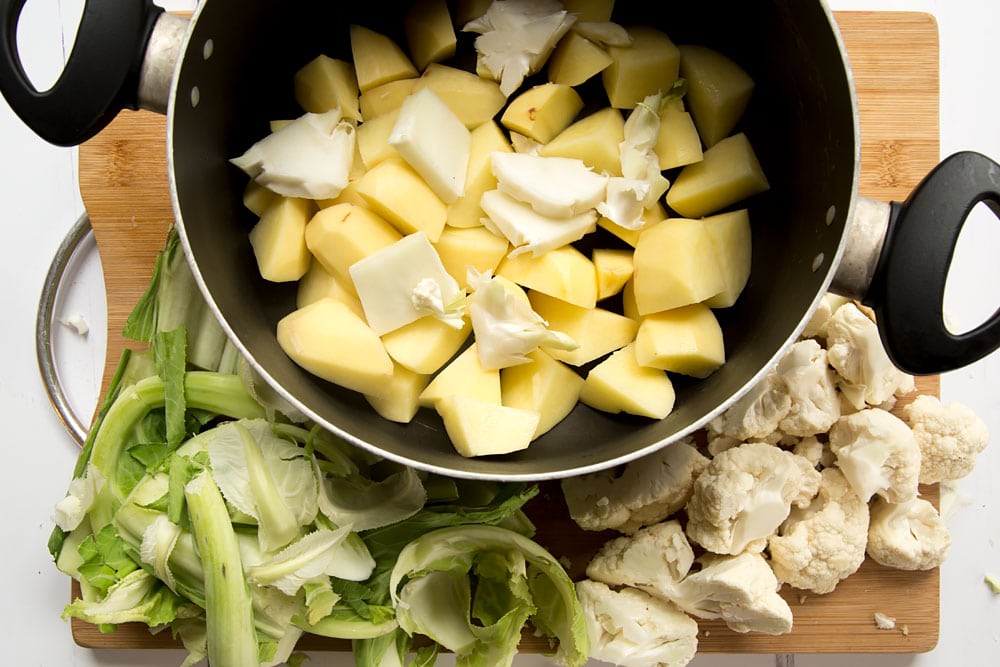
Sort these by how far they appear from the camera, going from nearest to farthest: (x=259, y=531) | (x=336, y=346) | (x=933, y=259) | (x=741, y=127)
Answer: (x=933, y=259) < (x=336, y=346) < (x=259, y=531) < (x=741, y=127)

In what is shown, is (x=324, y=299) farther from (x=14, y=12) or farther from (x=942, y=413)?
(x=942, y=413)

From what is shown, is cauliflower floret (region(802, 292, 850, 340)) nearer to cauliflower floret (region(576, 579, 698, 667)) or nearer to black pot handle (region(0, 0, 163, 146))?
cauliflower floret (region(576, 579, 698, 667))

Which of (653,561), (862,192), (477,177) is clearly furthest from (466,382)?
(862,192)

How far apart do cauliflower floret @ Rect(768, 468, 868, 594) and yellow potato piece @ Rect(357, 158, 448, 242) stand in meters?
0.75

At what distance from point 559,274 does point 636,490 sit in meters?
0.37

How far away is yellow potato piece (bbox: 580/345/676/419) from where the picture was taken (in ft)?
4.08

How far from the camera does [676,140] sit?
1316mm

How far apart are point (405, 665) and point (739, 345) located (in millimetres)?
789

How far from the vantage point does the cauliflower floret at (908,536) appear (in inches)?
54.0

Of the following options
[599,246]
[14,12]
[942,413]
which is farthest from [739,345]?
[14,12]

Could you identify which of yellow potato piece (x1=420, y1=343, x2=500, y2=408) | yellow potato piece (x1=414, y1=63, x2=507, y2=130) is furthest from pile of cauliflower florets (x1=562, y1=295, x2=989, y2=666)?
yellow potato piece (x1=414, y1=63, x2=507, y2=130)

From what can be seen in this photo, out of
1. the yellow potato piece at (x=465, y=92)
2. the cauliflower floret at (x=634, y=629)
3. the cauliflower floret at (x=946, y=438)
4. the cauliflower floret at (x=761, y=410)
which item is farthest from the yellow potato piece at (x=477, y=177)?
the cauliflower floret at (x=946, y=438)

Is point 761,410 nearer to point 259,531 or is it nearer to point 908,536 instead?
point 908,536

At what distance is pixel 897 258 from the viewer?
3.44ft
